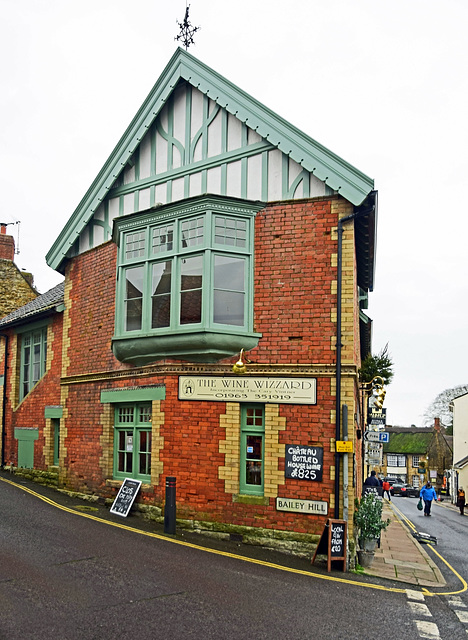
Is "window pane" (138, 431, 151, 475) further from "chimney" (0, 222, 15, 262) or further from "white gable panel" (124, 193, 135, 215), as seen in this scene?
"chimney" (0, 222, 15, 262)

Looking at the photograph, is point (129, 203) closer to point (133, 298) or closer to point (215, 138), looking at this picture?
point (133, 298)

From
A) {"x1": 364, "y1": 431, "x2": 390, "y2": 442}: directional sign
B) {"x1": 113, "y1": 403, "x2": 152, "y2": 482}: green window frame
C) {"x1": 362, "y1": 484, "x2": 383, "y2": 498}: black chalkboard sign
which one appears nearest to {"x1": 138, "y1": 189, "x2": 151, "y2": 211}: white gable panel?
{"x1": 113, "y1": 403, "x2": 152, "y2": 482}: green window frame

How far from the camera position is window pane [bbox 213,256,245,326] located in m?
12.1

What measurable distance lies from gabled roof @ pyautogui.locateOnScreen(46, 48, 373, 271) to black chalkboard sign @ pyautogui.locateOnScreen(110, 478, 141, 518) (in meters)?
6.41

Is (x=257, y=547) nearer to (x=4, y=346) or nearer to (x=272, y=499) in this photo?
(x=272, y=499)

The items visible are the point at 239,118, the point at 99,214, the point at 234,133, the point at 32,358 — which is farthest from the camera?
the point at 32,358

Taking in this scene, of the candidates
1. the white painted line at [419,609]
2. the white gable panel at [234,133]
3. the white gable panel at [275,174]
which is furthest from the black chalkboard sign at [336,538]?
the white gable panel at [234,133]

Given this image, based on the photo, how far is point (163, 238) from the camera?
13.1 metres

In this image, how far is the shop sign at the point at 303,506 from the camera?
10922mm

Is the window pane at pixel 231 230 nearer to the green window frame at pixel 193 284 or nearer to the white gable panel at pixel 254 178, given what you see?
the green window frame at pixel 193 284

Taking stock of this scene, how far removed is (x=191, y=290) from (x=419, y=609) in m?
7.02

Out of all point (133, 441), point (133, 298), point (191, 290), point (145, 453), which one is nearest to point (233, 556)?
point (145, 453)

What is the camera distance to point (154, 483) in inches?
493

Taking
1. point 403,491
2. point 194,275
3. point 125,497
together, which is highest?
point 194,275
